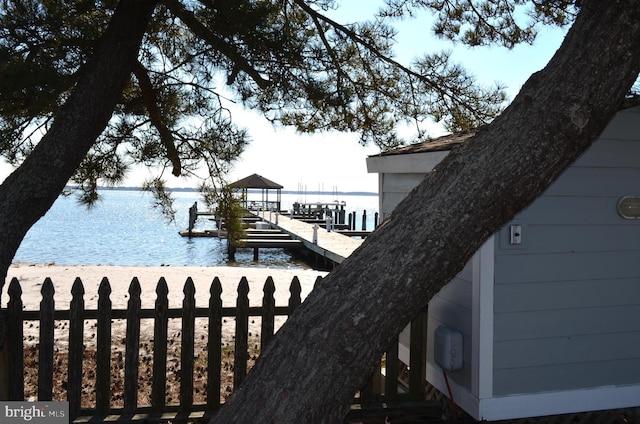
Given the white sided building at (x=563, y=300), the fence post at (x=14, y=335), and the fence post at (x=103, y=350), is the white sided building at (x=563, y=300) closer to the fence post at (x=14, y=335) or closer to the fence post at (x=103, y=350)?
the fence post at (x=103, y=350)

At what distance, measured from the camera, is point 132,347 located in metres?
4.44

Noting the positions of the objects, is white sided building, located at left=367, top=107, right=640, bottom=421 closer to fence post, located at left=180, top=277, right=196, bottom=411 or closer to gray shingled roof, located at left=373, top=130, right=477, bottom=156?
gray shingled roof, located at left=373, top=130, right=477, bottom=156

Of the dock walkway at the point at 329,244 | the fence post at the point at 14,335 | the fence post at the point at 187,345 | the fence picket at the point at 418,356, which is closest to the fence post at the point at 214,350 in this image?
the fence post at the point at 187,345

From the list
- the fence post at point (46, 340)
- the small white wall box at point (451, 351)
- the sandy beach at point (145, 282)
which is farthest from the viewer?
the sandy beach at point (145, 282)

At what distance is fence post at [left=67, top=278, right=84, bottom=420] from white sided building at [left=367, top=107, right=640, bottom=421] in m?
2.91

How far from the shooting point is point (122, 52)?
4.66 metres

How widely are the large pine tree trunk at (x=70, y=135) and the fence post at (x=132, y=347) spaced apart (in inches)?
36.2

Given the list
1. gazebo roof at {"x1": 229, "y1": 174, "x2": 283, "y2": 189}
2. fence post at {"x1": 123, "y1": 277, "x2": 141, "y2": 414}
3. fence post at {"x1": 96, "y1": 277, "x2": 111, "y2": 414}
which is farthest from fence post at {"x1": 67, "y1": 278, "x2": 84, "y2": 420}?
gazebo roof at {"x1": 229, "y1": 174, "x2": 283, "y2": 189}

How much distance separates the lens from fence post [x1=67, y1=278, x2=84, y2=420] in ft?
14.5

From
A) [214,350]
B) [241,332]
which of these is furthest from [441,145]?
[214,350]

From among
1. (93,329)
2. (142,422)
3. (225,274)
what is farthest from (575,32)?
(225,274)

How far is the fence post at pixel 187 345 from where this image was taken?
453 centimetres

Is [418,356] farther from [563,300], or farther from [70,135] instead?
[70,135]

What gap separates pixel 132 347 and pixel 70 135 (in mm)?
1708
